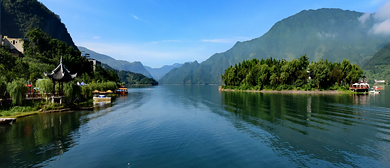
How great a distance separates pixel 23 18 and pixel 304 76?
190317mm

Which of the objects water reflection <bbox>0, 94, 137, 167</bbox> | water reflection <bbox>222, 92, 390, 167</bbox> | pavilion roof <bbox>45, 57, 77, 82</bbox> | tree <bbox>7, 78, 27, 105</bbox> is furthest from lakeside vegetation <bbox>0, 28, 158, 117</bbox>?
water reflection <bbox>222, 92, 390, 167</bbox>

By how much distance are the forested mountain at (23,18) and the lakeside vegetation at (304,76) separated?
15938cm

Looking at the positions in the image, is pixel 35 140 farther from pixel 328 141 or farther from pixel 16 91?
pixel 328 141

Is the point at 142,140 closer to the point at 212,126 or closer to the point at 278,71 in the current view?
the point at 212,126

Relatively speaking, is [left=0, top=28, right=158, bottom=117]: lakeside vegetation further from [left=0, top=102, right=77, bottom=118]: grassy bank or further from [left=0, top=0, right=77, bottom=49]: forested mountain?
[left=0, top=0, right=77, bottom=49]: forested mountain

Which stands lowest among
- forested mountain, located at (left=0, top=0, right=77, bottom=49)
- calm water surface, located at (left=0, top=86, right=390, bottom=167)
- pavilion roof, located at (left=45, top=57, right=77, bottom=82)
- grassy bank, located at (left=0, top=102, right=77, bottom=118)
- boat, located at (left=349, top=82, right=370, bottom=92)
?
calm water surface, located at (left=0, top=86, right=390, bottom=167)

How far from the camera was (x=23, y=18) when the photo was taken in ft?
471

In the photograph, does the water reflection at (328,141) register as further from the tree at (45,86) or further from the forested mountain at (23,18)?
the forested mountain at (23,18)

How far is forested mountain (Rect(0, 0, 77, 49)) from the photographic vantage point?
444 ft

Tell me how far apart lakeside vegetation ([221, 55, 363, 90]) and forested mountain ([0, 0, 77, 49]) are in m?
159

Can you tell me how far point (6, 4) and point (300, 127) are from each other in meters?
200

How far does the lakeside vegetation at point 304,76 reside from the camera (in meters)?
78.9

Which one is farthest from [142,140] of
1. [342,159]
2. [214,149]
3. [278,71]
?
[278,71]

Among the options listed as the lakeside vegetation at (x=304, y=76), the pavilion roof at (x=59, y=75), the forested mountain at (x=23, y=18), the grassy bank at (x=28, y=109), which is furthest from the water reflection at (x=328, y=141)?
the forested mountain at (x=23, y=18)
